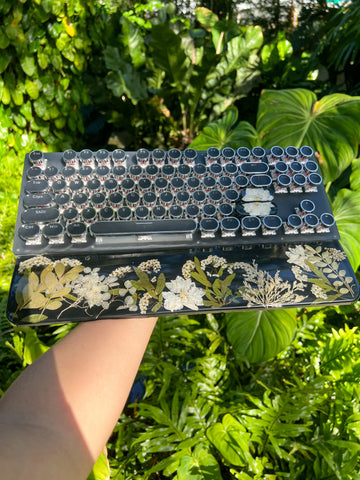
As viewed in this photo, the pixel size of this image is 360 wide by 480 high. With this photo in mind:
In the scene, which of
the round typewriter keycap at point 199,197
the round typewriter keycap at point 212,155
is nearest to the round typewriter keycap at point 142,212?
the round typewriter keycap at point 199,197

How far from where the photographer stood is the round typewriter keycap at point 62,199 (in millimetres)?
699

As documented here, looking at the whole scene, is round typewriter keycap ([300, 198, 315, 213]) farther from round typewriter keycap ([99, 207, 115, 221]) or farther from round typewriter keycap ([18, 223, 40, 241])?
round typewriter keycap ([18, 223, 40, 241])

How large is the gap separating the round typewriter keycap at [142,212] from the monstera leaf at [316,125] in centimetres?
58

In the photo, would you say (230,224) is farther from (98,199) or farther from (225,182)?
(98,199)

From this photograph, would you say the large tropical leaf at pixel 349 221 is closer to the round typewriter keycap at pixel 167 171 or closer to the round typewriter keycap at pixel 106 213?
the round typewriter keycap at pixel 167 171

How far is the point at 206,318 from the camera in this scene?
1.28 meters

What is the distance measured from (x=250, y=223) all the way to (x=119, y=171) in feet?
0.98

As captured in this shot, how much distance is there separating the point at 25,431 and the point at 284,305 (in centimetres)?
45

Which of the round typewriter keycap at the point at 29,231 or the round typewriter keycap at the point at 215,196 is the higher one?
the round typewriter keycap at the point at 215,196

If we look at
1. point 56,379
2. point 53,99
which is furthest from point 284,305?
point 53,99

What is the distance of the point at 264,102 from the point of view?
1.18m

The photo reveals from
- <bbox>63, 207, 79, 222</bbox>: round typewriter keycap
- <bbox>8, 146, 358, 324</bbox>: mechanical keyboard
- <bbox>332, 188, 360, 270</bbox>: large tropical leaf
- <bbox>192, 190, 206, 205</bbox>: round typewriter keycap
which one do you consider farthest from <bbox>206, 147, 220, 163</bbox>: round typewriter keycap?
<bbox>332, 188, 360, 270</bbox>: large tropical leaf

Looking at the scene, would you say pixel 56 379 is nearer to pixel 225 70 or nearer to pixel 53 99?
pixel 53 99

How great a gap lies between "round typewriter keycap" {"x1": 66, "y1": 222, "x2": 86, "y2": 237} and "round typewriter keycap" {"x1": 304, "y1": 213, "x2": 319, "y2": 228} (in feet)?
1.46
